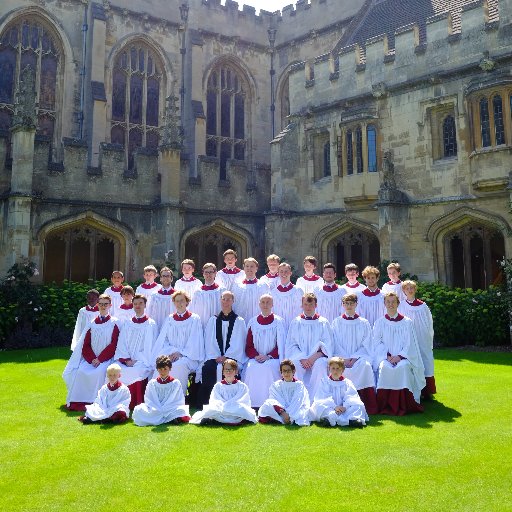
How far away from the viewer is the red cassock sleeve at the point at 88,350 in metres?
7.65

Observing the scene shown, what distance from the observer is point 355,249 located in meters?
16.4

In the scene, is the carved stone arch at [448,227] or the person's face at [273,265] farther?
the carved stone arch at [448,227]

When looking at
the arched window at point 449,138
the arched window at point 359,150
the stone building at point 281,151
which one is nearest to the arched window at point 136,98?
the stone building at point 281,151

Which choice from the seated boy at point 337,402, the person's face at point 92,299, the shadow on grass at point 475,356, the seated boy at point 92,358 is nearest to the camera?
the seated boy at point 337,402

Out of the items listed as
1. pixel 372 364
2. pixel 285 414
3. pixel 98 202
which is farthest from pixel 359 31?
pixel 285 414

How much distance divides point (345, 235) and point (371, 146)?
2.82m

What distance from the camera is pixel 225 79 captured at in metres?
23.6

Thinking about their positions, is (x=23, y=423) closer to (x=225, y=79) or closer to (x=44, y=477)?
(x=44, y=477)

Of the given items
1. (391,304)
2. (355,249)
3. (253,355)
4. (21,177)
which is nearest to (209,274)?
(253,355)

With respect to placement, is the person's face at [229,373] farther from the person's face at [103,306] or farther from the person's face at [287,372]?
the person's face at [103,306]

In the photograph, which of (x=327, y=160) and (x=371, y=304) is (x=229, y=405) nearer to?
(x=371, y=304)

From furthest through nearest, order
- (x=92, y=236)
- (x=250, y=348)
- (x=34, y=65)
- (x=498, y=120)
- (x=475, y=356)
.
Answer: (x=34, y=65) < (x=92, y=236) < (x=498, y=120) < (x=475, y=356) < (x=250, y=348)

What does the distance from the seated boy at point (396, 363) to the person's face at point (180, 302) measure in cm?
274

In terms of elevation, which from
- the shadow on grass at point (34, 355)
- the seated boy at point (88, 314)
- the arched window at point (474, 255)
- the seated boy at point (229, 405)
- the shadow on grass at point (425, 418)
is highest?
the arched window at point (474, 255)
